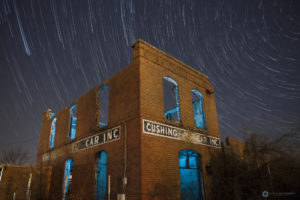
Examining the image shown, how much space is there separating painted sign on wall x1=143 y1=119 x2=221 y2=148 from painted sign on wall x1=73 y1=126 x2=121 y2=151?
1.58m

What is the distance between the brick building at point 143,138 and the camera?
27.1 ft

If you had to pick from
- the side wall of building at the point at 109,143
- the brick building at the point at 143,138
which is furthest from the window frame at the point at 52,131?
the brick building at the point at 143,138

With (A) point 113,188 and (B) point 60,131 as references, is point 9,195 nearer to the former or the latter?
(B) point 60,131

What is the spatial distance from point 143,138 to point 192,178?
424 centimetres

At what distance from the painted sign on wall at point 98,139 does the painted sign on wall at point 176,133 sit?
1.58 m

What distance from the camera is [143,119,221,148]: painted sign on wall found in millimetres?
8676

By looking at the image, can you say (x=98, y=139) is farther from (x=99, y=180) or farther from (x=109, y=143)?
(x=99, y=180)

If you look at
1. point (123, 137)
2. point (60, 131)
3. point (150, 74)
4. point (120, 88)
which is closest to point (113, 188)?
point (123, 137)

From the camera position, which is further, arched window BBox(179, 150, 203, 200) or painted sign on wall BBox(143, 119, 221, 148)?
arched window BBox(179, 150, 203, 200)

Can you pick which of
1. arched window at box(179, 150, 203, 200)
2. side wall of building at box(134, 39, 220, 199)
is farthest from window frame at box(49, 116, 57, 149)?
arched window at box(179, 150, 203, 200)

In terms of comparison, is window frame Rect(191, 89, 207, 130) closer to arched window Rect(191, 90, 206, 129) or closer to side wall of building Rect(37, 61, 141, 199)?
arched window Rect(191, 90, 206, 129)

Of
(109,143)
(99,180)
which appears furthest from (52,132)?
(109,143)

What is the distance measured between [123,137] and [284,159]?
8.26 meters

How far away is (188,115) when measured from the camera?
10734 millimetres
